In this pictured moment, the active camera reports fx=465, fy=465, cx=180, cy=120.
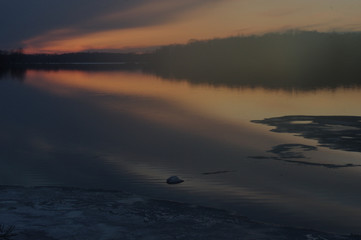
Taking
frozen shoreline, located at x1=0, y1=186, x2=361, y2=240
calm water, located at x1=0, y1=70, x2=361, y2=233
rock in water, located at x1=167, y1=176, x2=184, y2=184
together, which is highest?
frozen shoreline, located at x1=0, y1=186, x2=361, y2=240

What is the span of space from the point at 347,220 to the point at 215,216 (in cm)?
284

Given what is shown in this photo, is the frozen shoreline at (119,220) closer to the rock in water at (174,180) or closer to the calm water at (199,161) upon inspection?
the calm water at (199,161)

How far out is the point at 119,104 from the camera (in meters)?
36.6

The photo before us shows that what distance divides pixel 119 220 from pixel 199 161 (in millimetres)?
6563

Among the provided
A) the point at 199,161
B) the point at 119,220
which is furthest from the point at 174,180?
the point at 119,220

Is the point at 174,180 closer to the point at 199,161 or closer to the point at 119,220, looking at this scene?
the point at 199,161

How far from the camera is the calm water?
11109mm

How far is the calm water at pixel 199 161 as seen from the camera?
36.4 feet

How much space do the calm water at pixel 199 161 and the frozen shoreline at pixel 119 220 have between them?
0.95 m

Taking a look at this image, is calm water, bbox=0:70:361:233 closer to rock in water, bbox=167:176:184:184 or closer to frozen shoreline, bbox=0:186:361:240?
rock in water, bbox=167:176:184:184

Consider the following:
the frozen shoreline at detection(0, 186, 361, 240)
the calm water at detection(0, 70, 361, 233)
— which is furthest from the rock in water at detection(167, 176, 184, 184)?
the frozen shoreline at detection(0, 186, 361, 240)

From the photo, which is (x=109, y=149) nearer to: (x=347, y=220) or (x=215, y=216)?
(x=215, y=216)

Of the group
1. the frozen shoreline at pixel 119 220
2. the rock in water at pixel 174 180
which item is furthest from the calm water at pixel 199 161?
the frozen shoreline at pixel 119 220

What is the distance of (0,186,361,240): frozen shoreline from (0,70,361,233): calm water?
3.13ft
